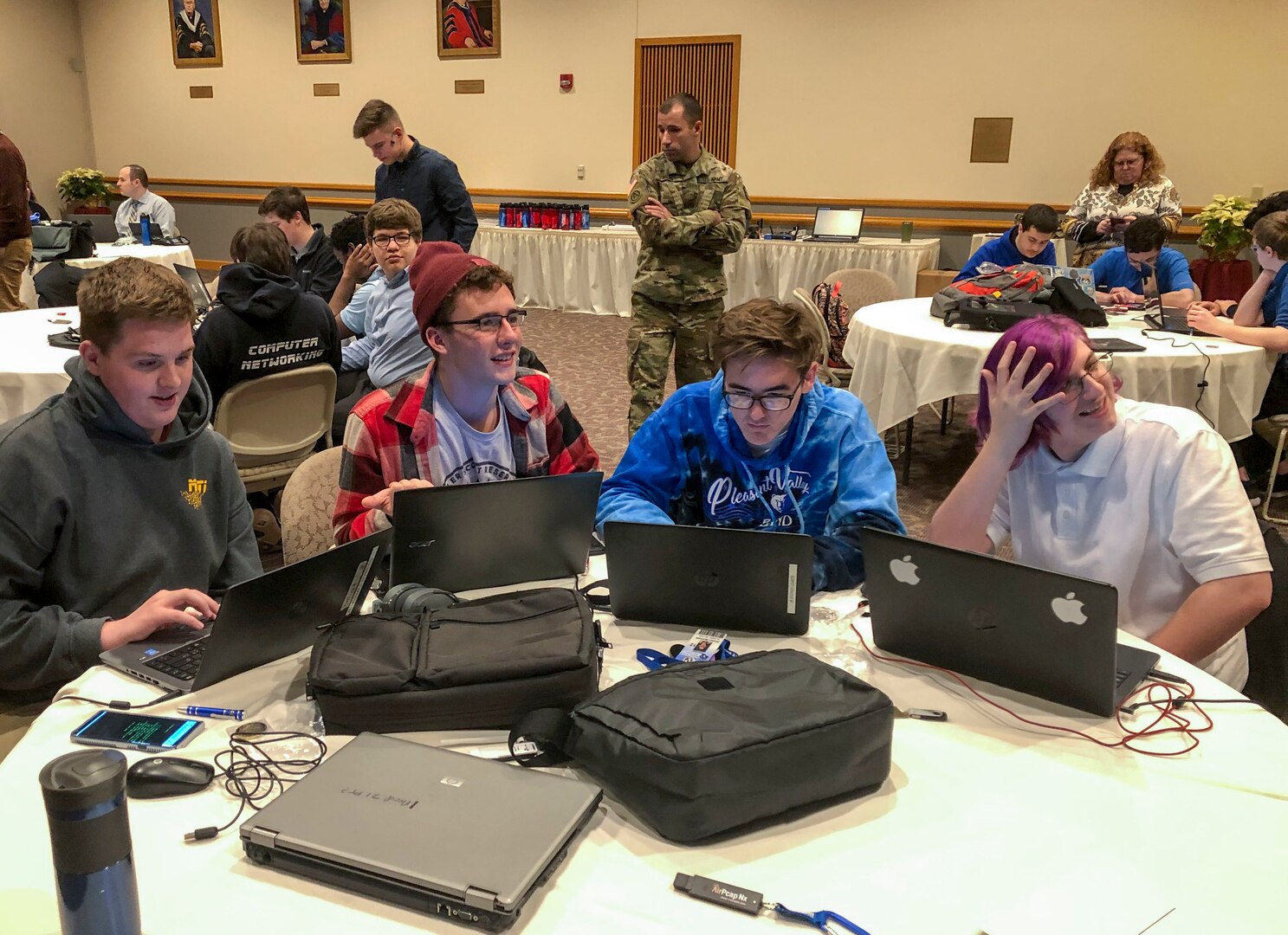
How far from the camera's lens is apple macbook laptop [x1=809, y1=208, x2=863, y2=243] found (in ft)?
25.6

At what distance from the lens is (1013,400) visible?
1.76 meters

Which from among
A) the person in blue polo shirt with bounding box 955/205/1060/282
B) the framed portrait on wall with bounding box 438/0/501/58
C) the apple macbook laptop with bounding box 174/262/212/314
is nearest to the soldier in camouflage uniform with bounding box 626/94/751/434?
the person in blue polo shirt with bounding box 955/205/1060/282

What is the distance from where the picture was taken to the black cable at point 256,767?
1169 millimetres

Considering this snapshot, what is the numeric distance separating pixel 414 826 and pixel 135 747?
48cm

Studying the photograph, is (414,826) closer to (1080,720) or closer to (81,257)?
(1080,720)

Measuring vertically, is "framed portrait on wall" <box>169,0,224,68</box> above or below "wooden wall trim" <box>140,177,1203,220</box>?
above

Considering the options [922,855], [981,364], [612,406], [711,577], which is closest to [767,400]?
[711,577]

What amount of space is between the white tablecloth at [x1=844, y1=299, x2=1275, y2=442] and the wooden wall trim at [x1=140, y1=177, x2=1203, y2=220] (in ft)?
13.5

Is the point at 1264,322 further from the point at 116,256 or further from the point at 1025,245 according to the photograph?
the point at 116,256

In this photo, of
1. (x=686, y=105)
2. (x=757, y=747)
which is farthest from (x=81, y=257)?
(x=757, y=747)

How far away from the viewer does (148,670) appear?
143 centimetres

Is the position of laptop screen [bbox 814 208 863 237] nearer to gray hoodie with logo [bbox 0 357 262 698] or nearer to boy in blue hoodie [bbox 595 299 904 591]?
boy in blue hoodie [bbox 595 299 904 591]

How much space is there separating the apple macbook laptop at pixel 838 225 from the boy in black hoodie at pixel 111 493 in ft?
21.7

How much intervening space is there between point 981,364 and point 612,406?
8.68ft
